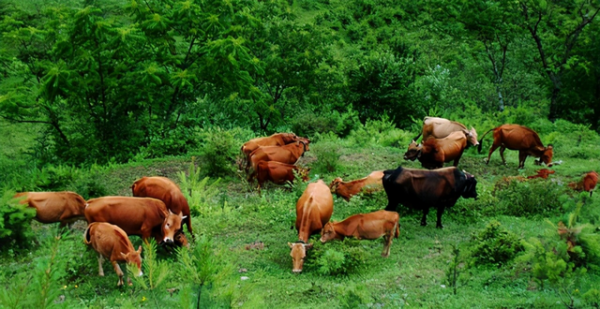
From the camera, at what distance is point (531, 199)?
1139 centimetres

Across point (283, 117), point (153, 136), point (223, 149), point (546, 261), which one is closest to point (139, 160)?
point (153, 136)

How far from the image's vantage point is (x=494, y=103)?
25.8 metres

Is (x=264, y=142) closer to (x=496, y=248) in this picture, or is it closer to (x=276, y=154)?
(x=276, y=154)

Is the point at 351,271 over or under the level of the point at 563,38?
under

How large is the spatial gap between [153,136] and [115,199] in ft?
30.4

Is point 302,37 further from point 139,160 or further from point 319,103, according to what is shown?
point 139,160

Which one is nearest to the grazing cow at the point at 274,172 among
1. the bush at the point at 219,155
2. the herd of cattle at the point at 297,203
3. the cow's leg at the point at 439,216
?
the herd of cattle at the point at 297,203

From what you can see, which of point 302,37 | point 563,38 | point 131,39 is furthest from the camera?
point 563,38

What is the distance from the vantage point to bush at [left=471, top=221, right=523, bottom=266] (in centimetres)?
882

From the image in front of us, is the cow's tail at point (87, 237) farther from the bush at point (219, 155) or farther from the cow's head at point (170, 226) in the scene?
the bush at point (219, 155)

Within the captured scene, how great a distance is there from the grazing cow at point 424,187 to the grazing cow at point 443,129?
15.2ft

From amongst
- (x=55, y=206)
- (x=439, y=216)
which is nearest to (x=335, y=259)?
(x=439, y=216)

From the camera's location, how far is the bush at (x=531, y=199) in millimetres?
11375

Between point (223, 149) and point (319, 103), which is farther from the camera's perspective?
point (319, 103)
